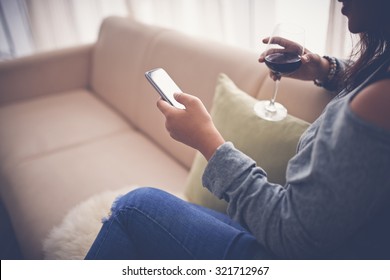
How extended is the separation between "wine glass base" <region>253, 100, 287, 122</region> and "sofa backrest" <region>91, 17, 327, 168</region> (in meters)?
0.05

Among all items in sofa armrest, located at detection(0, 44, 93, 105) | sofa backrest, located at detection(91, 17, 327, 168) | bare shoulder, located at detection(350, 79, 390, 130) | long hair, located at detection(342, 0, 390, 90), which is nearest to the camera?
bare shoulder, located at detection(350, 79, 390, 130)

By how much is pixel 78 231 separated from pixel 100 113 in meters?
0.95

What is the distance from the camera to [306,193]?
1.67ft

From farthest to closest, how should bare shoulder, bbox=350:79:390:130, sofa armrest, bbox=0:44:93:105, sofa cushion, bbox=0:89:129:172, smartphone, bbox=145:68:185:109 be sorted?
sofa armrest, bbox=0:44:93:105, sofa cushion, bbox=0:89:129:172, smartphone, bbox=145:68:185:109, bare shoulder, bbox=350:79:390:130

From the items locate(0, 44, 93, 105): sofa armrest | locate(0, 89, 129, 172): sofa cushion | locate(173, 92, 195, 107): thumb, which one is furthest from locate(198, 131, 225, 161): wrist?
locate(0, 44, 93, 105): sofa armrest

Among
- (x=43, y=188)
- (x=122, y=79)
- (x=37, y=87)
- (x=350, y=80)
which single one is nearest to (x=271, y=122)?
(x=350, y=80)

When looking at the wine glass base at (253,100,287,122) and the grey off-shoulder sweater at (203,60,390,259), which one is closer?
the grey off-shoulder sweater at (203,60,390,259)

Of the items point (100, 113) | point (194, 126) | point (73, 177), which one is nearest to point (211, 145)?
point (194, 126)

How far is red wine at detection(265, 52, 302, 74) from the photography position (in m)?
0.79

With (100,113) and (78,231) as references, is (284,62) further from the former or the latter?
(100,113)

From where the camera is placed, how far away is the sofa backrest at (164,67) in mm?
1035

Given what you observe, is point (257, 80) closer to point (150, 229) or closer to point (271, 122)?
point (271, 122)

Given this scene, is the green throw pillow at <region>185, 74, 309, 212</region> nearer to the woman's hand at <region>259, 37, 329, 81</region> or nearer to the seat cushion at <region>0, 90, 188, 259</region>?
the woman's hand at <region>259, 37, 329, 81</region>

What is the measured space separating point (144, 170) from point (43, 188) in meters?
0.40
